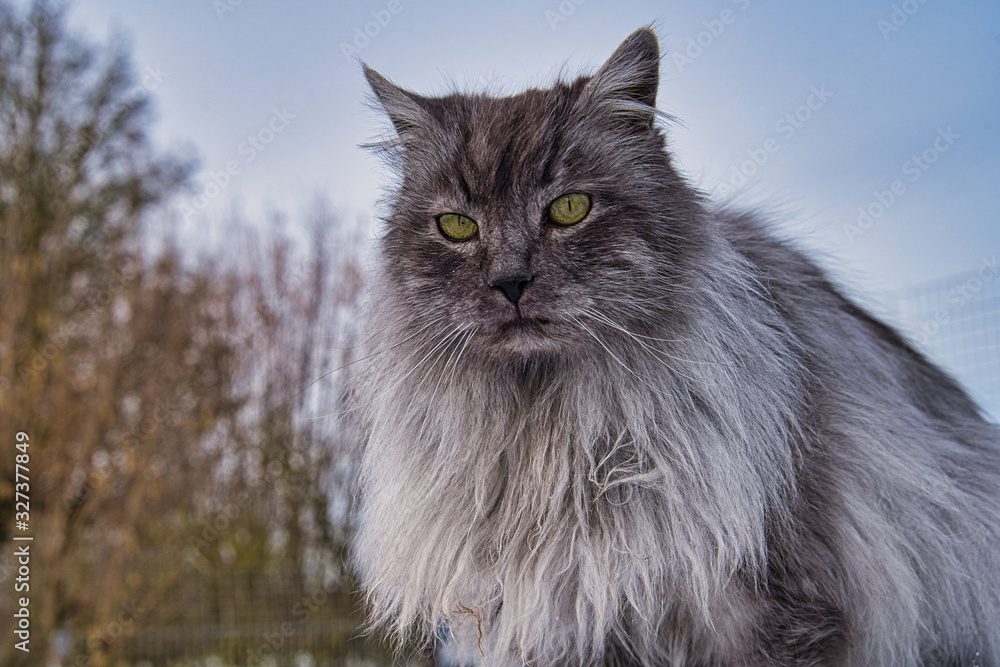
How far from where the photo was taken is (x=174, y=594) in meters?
5.68

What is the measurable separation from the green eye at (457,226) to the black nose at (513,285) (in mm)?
199

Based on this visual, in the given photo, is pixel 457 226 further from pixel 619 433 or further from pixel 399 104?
pixel 619 433

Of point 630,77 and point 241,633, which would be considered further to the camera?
point 241,633

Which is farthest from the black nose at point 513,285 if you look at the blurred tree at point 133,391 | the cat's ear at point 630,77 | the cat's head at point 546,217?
the blurred tree at point 133,391

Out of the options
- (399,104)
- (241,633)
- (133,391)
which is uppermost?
(399,104)

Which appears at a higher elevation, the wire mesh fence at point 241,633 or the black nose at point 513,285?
the black nose at point 513,285

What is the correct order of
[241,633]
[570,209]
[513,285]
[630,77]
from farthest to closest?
1. [241,633]
2. [630,77]
3. [570,209]
4. [513,285]

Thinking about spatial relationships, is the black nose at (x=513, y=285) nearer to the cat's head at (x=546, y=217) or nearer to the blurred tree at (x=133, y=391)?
the cat's head at (x=546, y=217)

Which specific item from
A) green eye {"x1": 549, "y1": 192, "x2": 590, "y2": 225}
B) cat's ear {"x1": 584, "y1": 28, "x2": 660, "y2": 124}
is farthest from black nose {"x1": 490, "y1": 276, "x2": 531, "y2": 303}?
cat's ear {"x1": 584, "y1": 28, "x2": 660, "y2": 124}

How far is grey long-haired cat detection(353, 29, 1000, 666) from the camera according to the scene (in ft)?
4.69

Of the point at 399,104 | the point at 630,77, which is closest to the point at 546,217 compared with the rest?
the point at 630,77

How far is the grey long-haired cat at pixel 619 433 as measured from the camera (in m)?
1.43

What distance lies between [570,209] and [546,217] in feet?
0.19

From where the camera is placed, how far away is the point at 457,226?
5.11 feet
